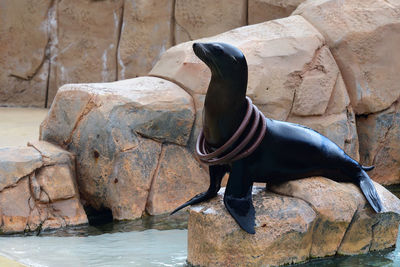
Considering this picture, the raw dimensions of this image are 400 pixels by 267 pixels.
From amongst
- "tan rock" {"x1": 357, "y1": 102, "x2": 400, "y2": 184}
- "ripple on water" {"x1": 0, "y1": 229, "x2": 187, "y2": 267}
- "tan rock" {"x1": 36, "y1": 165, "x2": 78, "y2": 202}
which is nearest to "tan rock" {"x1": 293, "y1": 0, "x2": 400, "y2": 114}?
"tan rock" {"x1": 357, "y1": 102, "x2": 400, "y2": 184}

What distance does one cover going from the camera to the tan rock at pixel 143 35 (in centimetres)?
1058

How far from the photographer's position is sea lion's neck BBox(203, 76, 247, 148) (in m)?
4.36

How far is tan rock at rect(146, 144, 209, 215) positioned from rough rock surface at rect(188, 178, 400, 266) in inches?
77.6

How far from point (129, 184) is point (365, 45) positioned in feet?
10.1

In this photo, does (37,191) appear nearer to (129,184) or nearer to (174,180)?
(129,184)

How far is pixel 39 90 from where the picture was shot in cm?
1134

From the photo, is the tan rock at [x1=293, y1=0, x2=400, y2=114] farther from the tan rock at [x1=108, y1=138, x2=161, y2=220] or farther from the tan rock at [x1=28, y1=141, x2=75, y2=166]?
the tan rock at [x1=28, y1=141, x2=75, y2=166]

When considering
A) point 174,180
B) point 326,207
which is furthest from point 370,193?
point 174,180

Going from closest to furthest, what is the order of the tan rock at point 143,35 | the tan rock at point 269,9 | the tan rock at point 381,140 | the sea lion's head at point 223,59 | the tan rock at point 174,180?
the sea lion's head at point 223,59
the tan rock at point 174,180
the tan rock at point 381,140
the tan rock at point 269,9
the tan rock at point 143,35

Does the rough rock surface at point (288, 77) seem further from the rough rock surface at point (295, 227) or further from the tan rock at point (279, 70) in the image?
the rough rock surface at point (295, 227)

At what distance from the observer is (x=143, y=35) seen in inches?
421

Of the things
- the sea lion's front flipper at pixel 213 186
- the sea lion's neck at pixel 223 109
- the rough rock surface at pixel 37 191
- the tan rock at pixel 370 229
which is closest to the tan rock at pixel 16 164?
the rough rock surface at pixel 37 191

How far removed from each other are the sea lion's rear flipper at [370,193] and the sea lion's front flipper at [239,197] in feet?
2.97

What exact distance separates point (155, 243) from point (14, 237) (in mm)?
1281
